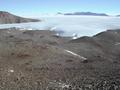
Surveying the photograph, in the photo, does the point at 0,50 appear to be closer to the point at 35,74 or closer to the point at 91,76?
the point at 35,74

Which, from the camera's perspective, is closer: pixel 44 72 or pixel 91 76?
pixel 91 76

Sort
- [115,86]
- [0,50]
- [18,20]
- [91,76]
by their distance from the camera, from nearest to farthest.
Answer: [115,86] < [91,76] < [0,50] < [18,20]

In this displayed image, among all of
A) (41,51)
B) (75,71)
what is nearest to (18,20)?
(41,51)

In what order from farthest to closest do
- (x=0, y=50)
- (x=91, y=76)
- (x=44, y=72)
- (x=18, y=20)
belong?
(x=18, y=20) < (x=0, y=50) < (x=44, y=72) < (x=91, y=76)

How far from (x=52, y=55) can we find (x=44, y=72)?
1245cm

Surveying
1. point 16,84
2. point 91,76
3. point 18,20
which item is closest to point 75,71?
point 91,76

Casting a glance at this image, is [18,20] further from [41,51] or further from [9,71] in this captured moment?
[9,71]

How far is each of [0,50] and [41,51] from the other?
6.66m

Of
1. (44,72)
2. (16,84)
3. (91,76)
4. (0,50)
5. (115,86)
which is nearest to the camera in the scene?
(115,86)

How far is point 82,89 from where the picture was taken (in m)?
19.6

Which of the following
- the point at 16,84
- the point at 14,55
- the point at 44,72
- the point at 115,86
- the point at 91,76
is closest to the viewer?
the point at 115,86

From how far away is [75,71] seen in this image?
26.8m

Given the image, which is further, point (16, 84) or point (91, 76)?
point (91, 76)

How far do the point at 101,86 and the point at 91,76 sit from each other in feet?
13.6
